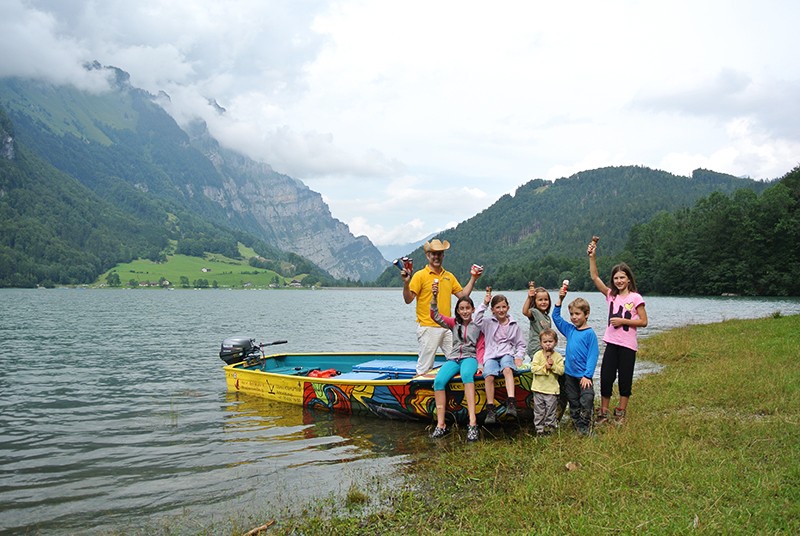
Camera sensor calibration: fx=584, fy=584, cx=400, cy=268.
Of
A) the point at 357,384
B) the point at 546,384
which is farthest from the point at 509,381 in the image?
the point at 357,384

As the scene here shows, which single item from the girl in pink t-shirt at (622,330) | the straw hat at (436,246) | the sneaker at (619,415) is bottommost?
the sneaker at (619,415)

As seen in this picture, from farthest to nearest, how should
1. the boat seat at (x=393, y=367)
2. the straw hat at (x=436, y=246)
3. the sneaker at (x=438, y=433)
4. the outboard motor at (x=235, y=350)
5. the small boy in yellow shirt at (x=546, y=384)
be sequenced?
the outboard motor at (x=235, y=350) < the boat seat at (x=393, y=367) < the sneaker at (x=438, y=433) < the straw hat at (x=436, y=246) < the small boy in yellow shirt at (x=546, y=384)

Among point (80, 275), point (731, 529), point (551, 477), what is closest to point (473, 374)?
point (551, 477)

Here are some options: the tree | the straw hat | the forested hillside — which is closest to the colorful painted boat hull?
the straw hat

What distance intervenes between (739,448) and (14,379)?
20698mm

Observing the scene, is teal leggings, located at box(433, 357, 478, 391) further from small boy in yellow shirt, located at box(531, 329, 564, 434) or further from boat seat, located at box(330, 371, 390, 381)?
boat seat, located at box(330, 371, 390, 381)

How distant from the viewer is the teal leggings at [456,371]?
10078 mm

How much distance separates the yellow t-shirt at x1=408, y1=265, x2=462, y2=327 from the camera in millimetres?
10320

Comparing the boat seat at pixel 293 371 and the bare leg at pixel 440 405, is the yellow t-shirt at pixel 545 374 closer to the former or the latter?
the bare leg at pixel 440 405

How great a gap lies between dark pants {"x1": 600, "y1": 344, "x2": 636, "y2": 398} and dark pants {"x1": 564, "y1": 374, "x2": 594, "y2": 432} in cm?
36

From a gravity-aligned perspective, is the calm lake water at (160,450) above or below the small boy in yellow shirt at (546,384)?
below

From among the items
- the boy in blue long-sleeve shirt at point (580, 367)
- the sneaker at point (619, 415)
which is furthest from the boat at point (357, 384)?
the sneaker at point (619, 415)

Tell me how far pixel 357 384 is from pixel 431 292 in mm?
3425

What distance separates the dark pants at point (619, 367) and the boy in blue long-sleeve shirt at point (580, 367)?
223mm
